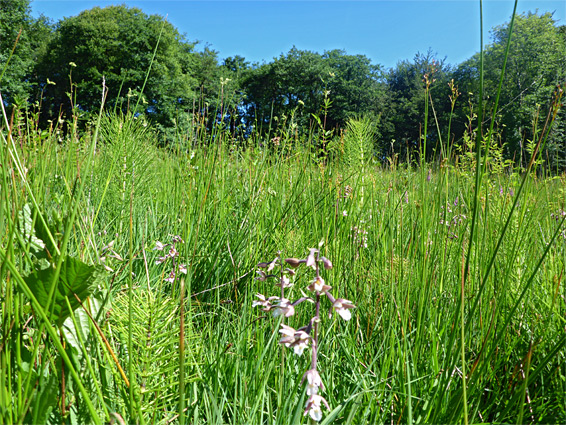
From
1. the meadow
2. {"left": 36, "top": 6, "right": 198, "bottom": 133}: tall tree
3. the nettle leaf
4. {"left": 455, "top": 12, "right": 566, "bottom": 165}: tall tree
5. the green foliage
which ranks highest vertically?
{"left": 36, "top": 6, "right": 198, "bottom": 133}: tall tree

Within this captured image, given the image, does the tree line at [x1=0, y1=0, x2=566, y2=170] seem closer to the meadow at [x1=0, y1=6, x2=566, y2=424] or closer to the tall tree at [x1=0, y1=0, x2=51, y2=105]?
the tall tree at [x1=0, y1=0, x2=51, y2=105]

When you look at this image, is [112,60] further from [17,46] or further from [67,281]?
[67,281]

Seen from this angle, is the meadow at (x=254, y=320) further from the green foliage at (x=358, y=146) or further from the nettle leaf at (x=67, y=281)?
the green foliage at (x=358, y=146)

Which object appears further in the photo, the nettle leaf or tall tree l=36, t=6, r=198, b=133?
tall tree l=36, t=6, r=198, b=133

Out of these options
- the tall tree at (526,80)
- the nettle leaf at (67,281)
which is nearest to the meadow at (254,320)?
the nettle leaf at (67,281)

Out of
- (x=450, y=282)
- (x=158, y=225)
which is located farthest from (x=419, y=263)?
(x=158, y=225)

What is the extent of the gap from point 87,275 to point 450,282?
124cm

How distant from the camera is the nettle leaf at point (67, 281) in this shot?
583 mm

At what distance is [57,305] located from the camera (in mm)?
617

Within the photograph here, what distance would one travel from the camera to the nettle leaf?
0.58 meters

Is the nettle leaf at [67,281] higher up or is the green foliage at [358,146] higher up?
the green foliage at [358,146]

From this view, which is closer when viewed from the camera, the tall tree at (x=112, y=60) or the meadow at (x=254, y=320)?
the meadow at (x=254, y=320)

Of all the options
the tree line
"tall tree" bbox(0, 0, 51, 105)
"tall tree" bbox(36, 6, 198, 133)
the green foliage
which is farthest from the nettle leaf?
"tall tree" bbox(36, 6, 198, 133)

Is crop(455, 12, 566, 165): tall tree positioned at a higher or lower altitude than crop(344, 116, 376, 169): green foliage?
higher
